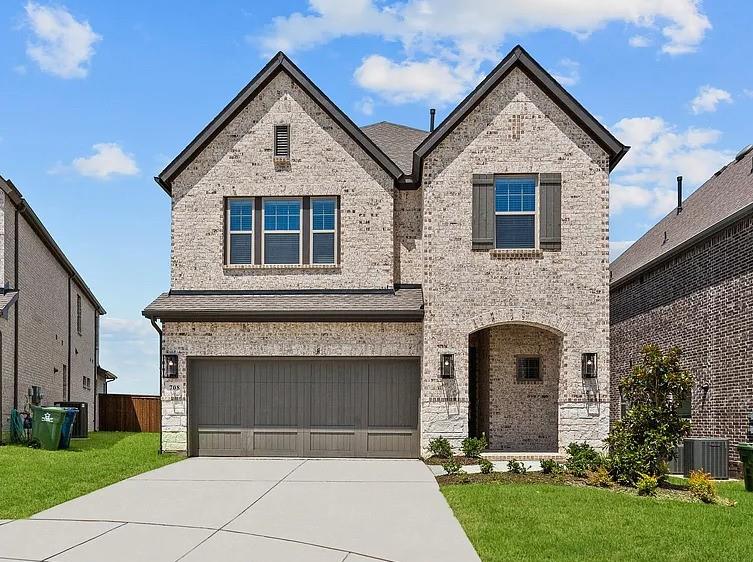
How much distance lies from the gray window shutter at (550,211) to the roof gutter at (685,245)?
327 cm

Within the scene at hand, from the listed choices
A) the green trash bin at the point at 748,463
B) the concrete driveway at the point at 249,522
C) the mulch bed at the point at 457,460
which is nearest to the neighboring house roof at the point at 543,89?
the mulch bed at the point at 457,460

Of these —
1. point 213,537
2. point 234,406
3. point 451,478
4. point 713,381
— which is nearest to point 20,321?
point 234,406

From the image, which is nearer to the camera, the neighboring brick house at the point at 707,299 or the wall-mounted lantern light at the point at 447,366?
the neighboring brick house at the point at 707,299

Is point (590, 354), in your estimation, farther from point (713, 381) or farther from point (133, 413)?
point (133, 413)

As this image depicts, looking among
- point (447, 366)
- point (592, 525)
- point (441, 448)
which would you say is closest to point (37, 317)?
point (447, 366)

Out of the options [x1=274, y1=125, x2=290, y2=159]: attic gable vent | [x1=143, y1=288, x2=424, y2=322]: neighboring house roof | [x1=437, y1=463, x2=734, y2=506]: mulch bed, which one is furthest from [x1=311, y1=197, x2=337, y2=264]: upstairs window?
[x1=437, y1=463, x2=734, y2=506]: mulch bed

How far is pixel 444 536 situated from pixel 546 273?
9943 mm

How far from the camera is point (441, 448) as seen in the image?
18.5 meters

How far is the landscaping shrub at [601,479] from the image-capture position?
46.3 feet

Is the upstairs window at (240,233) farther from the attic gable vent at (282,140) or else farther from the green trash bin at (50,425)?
the green trash bin at (50,425)

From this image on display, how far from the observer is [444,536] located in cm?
1005

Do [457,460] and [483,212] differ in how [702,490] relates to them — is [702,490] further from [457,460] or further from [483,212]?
[483,212]

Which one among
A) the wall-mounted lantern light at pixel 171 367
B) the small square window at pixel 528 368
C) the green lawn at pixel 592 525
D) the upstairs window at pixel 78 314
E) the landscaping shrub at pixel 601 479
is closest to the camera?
the green lawn at pixel 592 525

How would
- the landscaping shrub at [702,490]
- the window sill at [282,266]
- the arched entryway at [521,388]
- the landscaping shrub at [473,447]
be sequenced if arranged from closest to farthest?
the landscaping shrub at [702,490] < the landscaping shrub at [473,447] < the window sill at [282,266] < the arched entryway at [521,388]
